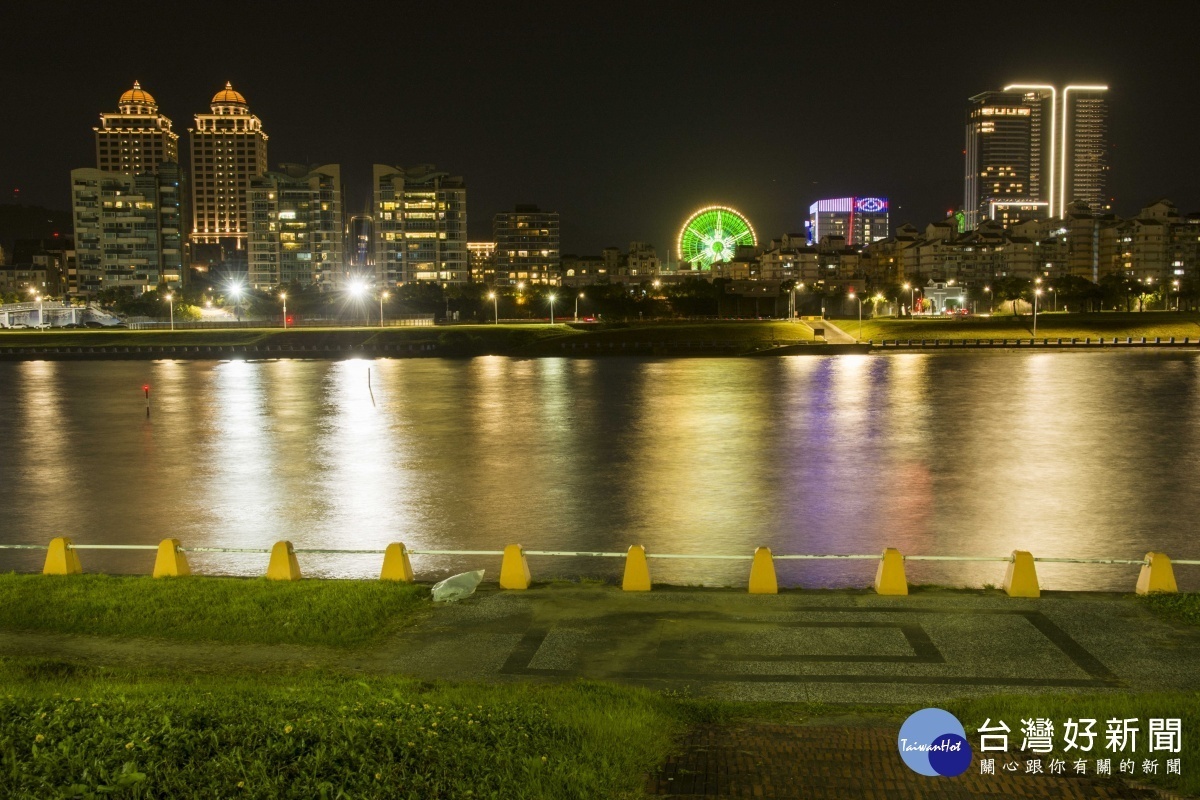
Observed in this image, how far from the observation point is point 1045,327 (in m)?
98.3

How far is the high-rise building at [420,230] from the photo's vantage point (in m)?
185

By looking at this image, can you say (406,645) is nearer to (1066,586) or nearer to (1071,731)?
(1071,731)

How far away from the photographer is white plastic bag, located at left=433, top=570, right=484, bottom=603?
1266 centimetres

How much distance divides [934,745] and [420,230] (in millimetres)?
184601

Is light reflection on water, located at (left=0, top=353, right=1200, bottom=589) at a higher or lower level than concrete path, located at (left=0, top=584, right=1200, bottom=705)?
lower

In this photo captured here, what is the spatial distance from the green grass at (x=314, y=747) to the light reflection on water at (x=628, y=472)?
8.61 m

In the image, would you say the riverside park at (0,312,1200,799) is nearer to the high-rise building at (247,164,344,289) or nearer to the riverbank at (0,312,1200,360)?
the riverbank at (0,312,1200,360)

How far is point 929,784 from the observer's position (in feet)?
23.3

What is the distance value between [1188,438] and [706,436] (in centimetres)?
1546

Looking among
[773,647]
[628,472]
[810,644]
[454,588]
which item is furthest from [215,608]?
[628,472]

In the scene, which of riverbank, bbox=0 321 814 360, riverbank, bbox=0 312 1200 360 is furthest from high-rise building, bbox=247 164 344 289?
riverbank, bbox=0 321 814 360

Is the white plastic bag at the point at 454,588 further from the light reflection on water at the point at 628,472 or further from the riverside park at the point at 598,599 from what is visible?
the light reflection on water at the point at 628,472

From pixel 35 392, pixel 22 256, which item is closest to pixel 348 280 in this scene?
pixel 22 256

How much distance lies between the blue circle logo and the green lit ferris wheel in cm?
12981
